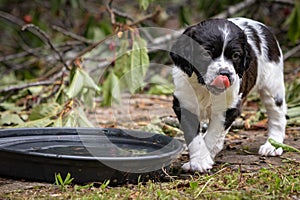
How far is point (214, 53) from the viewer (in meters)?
3.61

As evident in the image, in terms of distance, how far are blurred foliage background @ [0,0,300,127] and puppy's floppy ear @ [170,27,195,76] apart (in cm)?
147

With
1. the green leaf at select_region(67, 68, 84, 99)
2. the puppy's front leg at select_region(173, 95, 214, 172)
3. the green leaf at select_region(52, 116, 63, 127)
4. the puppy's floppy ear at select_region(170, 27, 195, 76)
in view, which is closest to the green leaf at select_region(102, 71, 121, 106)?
the green leaf at select_region(67, 68, 84, 99)

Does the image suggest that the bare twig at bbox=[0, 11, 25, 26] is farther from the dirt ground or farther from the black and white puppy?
the black and white puppy

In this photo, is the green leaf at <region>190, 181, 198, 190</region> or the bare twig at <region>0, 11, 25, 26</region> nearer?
the green leaf at <region>190, 181, 198, 190</region>

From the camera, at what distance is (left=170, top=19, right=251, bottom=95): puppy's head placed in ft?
11.7

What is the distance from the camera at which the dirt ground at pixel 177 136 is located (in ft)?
13.1

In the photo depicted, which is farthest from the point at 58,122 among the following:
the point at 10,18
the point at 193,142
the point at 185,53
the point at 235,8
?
the point at 235,8

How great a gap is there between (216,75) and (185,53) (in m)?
0.35

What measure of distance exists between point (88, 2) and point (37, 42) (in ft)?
6.01

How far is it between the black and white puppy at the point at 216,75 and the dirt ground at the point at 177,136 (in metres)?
0.18

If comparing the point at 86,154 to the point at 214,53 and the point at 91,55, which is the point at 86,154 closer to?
the point at 214,53

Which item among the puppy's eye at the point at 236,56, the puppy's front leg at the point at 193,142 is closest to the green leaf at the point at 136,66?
the puppy's front leg at the point at 193,142

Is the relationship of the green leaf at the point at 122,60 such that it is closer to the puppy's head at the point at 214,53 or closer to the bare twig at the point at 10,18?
the puppy's head at the point at 214,53

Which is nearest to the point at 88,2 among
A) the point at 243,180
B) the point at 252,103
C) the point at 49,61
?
the point at 49,61
